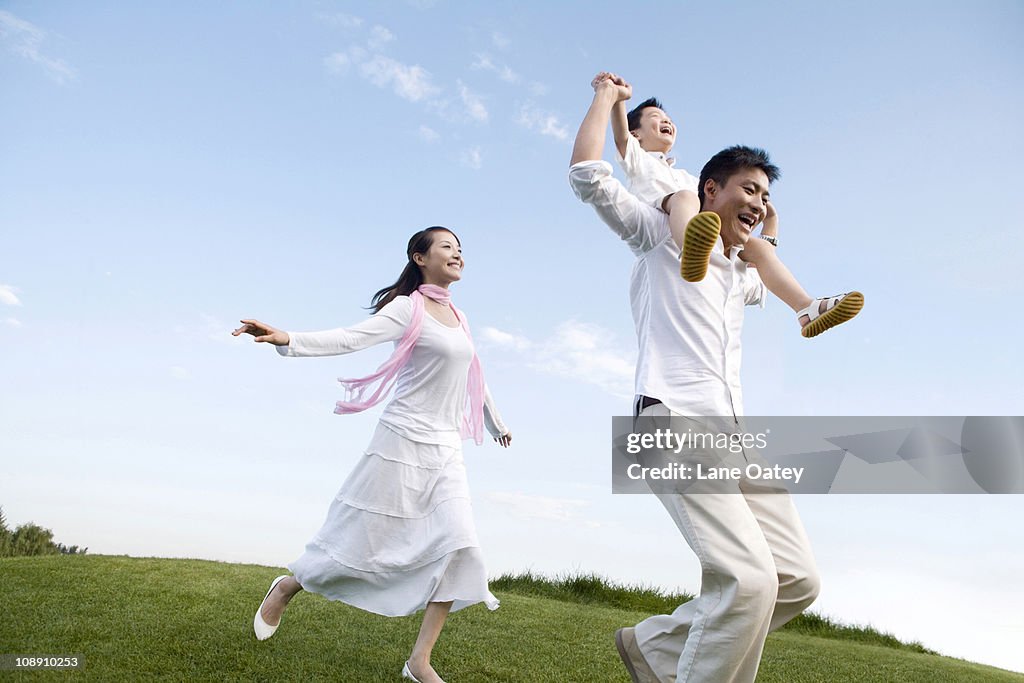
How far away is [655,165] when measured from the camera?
428 centimetres

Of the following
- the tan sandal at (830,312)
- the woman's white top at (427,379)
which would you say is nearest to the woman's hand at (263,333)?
the woman's white top at (427,379)

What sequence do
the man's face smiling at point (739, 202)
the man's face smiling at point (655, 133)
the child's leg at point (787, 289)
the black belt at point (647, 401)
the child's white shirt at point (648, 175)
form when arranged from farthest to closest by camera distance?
the man's face smiling at point (655, 133) < the child's white shirt at point (648, 175) < the child's leg at point (787, 289) < the man's face smiling at point (739, 202) < the black belt at point (647, 401)

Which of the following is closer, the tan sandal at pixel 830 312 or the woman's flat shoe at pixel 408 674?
the tan sandal at pixel 830 312

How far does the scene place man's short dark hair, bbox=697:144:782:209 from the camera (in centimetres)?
312

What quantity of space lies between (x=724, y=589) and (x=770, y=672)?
2933 millimetres

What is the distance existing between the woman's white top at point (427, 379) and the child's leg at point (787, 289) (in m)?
1.71

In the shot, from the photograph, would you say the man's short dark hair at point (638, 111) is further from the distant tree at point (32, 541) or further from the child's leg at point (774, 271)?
the distant tree at point (32, 541)

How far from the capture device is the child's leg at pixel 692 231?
2.73 meters

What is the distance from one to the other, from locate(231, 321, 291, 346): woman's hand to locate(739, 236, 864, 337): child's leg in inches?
76.5

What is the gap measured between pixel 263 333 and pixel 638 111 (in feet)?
8.02

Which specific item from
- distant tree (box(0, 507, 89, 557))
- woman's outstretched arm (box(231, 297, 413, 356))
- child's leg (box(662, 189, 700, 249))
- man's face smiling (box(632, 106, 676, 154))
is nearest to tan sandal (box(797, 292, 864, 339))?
child's leg (box(662, 189, 700, 249))

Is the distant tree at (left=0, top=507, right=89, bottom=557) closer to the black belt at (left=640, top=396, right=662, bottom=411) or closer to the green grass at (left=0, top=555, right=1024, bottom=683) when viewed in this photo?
the green grass at (left=0, top=555, right=1024, bottom=683)

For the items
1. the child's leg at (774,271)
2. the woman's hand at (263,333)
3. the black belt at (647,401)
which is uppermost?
the child's leg at (774,271)

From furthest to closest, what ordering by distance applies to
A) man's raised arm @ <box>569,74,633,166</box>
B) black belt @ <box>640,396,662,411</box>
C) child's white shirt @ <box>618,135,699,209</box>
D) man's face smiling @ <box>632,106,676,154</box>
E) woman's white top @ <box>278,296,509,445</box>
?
man's face smiling @ <box>632,106,676,154</box>
woman's white top @ <box>278,296,509,445</box>
child's white shirt @ <box>618,135,699,209</box>
man's raised arm @ <box>569,74,633,166</box>
black belt @ <box>640,396,662,411</box>
